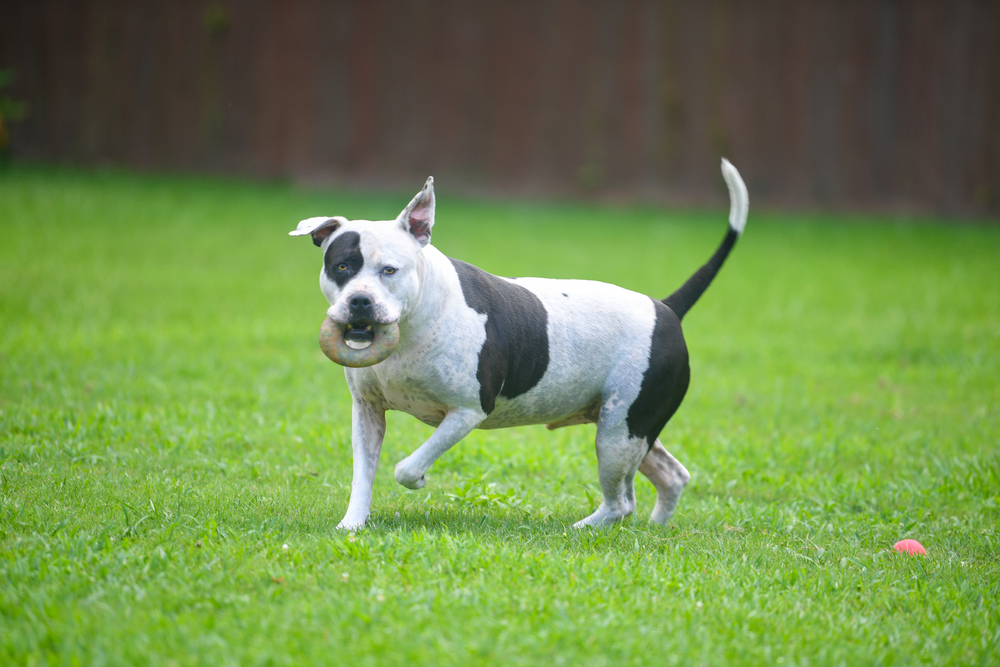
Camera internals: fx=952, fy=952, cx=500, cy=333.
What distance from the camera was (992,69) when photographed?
15023 mm

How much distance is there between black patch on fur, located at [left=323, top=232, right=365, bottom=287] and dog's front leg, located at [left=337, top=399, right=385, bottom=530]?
65 centimetres

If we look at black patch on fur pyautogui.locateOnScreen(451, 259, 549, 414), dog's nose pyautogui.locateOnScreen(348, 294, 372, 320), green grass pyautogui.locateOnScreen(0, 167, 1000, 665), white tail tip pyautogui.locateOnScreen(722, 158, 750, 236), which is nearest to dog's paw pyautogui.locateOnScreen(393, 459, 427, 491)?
green grass pyautogui.locateOnScreen(0, 167, 1000, 665)

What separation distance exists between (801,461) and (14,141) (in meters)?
14.0

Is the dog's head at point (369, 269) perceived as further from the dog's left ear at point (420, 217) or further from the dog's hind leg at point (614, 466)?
the dog's hind leg at point (614, 466)

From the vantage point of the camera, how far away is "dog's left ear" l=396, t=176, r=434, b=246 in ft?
12.8

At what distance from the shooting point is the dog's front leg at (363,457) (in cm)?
405

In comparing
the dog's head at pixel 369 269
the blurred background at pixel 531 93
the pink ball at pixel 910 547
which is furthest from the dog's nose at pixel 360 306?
the blurred background at pixel 531 93

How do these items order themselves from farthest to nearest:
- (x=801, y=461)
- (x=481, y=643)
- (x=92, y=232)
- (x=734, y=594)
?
(x=92, y=232), (x=801, y=461), (x=734, y=594), (x=481, y=643)

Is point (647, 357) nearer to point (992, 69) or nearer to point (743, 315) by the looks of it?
point (743, 315)

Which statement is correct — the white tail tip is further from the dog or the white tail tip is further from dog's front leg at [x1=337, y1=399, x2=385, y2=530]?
dog's front leg at [x1=337, y1=399, x2=385, y2=530]

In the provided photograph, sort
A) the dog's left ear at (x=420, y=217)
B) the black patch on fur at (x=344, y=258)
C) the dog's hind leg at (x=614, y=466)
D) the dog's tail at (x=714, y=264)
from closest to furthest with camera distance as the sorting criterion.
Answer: the black patch on fur at (x=344, y=258), the dog's left ear at (x=420, y=217), the dog's hind leg at (x=614, y=466), the dog's tail at (x=714, y=264)

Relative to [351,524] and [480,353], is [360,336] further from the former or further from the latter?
[351,524]

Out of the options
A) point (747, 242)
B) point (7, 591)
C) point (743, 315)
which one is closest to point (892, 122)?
point (747, 242)

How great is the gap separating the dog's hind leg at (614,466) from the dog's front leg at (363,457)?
0.96m
